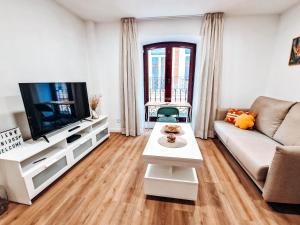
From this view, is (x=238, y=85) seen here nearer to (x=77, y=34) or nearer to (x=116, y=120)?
(x=116, y=120)

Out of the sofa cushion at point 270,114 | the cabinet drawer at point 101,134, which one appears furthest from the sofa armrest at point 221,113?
the cabinet drawer at point 101,134

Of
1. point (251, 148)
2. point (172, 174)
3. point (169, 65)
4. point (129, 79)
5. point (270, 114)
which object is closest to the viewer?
point (172, 174)

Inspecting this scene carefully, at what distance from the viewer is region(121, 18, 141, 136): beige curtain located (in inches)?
119

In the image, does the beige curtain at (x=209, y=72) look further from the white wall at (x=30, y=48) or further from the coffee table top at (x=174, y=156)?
the white wall at (x=30, y=48)

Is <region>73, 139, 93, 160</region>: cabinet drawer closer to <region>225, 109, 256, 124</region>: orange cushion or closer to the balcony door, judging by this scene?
the balcony door

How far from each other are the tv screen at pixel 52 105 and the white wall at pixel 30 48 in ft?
0.88

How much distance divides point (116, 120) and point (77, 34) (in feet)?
6.36

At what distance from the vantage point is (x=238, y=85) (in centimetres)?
313

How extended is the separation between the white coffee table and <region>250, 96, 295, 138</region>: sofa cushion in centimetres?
141

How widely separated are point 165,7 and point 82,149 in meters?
2.72

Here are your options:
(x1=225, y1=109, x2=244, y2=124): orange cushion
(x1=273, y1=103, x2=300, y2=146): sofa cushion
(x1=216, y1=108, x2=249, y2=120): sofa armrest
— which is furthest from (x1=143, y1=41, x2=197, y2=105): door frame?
(x1=273, y1=103, x2=300, y2=146): sofa cushion

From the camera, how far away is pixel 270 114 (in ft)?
7.63

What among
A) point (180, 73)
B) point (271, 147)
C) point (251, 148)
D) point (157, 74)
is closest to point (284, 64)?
point (271, 147)

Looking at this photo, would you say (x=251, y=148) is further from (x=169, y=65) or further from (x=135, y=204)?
(x=169, y=65)
